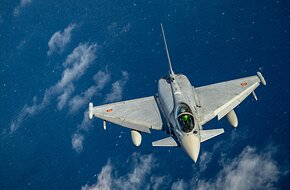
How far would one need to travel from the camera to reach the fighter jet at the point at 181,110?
31.2 meters

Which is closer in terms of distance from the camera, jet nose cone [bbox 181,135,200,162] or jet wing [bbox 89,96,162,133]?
jet nose cone [bbox 181,135,200,162]

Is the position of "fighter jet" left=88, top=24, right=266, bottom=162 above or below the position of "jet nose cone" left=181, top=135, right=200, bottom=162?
above

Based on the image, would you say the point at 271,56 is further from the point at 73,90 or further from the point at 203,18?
the point at 73,90

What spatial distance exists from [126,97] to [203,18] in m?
19.3

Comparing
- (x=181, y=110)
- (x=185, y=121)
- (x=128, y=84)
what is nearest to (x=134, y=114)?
(x=181, y=110)

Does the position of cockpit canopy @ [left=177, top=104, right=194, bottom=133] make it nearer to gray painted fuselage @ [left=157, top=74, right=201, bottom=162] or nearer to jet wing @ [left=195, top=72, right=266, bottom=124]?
gray painted fuselage @ [left=157, top=74, right=201, bottom=162]

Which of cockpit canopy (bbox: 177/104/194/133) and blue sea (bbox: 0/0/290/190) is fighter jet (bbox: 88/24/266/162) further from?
blue sea (bbox: 0/0/290/190)

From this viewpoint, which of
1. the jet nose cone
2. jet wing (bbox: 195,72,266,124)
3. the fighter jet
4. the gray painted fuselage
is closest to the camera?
the jet nose cone

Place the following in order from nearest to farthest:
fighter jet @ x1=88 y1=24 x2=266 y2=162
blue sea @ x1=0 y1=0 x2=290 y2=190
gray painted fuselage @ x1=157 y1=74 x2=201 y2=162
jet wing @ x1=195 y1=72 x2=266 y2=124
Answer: gray painted fuselage @ x1=157 y1=74 x2=201 y2=162 < fighter jet @ x1=88 y1=24 x2=266 y2=162 < jet wing @ x1=195 y1=72 x2=266 y2=124 < blue sea @ x1=0 y1=0 x2=290 y2=190

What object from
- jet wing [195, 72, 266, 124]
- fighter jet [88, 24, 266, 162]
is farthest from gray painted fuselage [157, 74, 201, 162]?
jet wing [195, 72, 266, 124]

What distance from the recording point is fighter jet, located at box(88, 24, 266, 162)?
102 ft

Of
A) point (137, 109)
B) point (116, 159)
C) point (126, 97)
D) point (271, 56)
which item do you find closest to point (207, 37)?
point (271, 56)

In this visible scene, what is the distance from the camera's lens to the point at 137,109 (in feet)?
128

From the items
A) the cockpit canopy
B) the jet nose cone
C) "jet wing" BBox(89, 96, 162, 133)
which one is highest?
"jet wing" BBox(89, 96, 162, 133)
